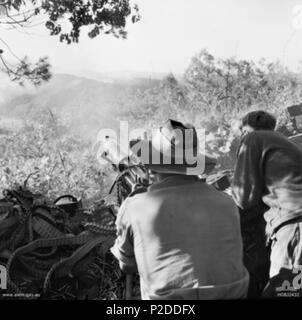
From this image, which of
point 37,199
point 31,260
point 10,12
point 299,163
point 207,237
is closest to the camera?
point 207,237

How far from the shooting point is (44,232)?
342 cm

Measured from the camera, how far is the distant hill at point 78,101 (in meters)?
3.98

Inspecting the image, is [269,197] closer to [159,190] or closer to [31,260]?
[159,190]

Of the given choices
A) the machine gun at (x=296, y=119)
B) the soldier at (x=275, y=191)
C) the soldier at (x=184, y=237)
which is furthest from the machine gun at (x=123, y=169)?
the machine gun at (x=296, y=119)

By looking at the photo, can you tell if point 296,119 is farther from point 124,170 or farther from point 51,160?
point 51,160

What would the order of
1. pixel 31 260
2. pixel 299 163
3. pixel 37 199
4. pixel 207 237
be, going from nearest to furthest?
pixel 207 237 < pixel 299 163 < pixel 31 260 < pixel 37 199

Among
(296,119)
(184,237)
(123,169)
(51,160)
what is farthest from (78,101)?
(184,237)

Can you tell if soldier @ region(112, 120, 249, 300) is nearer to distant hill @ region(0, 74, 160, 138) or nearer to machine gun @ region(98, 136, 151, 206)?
machine gun @ region(98, 136, 151, 206)

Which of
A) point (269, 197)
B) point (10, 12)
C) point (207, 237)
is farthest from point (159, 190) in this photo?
point (10, 12)

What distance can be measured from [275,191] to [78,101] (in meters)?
1.71

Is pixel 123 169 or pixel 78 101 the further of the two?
pixel 78 101

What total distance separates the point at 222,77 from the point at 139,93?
65cm

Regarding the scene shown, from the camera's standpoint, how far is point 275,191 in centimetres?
295

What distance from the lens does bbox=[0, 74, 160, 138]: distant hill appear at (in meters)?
3.98
